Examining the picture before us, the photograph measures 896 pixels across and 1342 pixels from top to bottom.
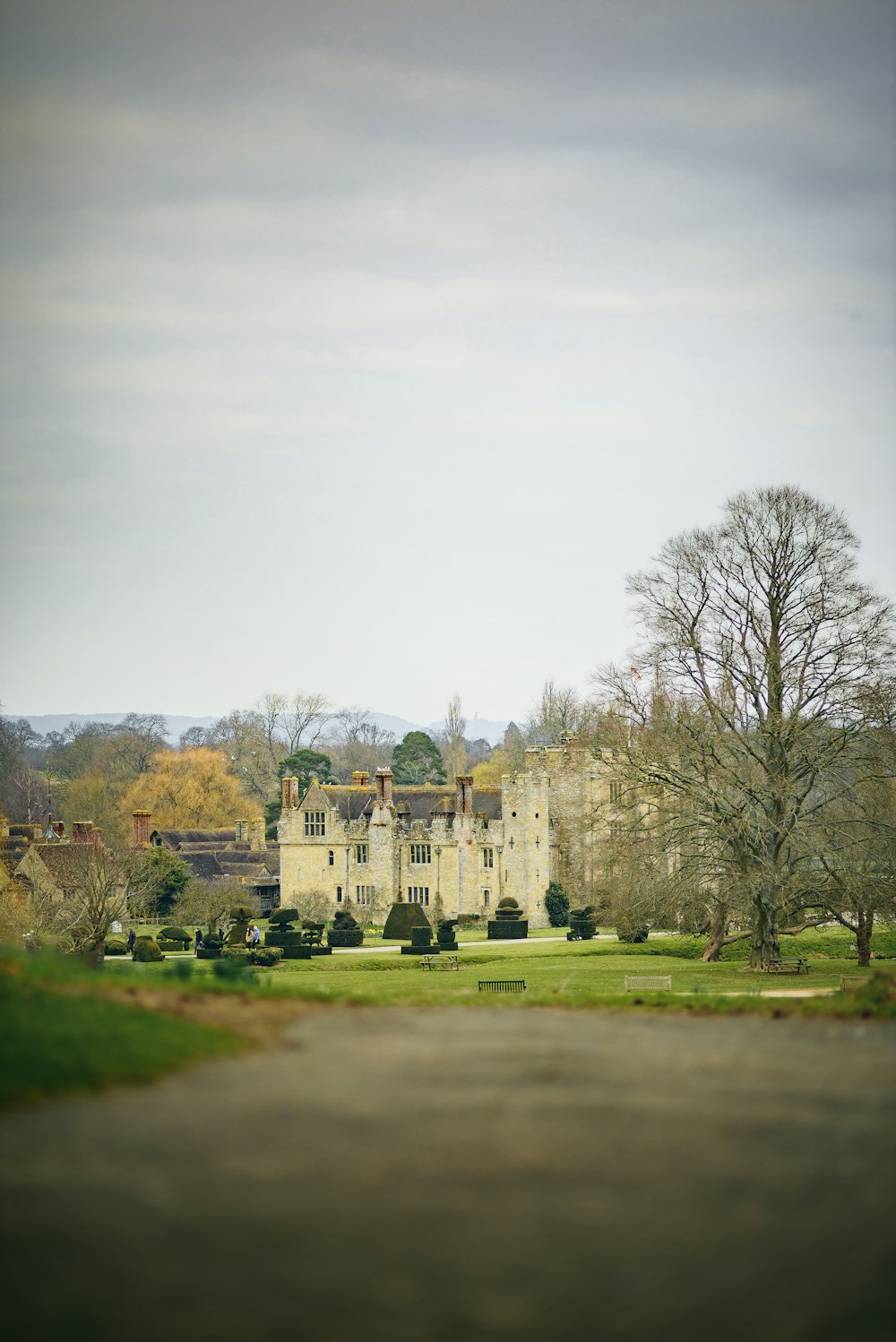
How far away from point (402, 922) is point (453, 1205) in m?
49.9

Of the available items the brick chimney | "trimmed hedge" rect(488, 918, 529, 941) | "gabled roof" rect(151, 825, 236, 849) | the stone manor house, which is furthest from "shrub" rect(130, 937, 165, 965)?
"gabled roof" rect(151, 825, 236, 849)

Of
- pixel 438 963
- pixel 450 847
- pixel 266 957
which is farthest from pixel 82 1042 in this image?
pixel 450 847

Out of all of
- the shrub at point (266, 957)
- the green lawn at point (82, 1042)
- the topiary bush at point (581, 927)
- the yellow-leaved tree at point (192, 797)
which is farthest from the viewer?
the yellow-leaved tree at point (192, 797)

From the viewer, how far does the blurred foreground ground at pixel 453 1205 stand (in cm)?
700

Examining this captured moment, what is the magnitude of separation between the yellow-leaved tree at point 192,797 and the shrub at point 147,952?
4898 centimetres

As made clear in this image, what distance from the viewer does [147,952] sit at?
47562mm

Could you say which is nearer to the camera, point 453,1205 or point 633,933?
Result: point 453,1205

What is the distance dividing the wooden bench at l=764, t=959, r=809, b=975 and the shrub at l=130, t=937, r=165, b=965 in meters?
22.0

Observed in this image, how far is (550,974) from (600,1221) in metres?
29.5

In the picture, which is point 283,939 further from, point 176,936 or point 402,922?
point 402,922

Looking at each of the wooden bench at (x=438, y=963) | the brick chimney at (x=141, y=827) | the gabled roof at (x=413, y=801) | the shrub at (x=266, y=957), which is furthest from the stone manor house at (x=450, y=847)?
the wooden bench at (x=438, y=963)

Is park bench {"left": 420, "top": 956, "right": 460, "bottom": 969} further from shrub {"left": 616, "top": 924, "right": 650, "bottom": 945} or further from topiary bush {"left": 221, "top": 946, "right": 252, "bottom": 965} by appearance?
shrub {"left": 616, "top": 924, "right": 650, "bottom": 945}

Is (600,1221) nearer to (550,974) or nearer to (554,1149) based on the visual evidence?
(554,1149)

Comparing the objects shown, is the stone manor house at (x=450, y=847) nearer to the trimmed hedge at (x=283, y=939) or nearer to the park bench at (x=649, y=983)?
the trimmed hedge at (x=283, y=939)
